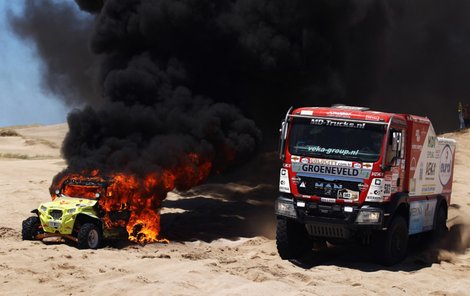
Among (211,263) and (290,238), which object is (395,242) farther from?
(211,263)

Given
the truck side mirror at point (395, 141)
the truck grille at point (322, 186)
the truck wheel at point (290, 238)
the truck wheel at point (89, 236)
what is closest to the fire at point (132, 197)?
the truck wheel at point (89, 236)

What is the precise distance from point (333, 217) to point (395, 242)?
5.37 ft

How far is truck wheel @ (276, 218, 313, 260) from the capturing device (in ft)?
46.7

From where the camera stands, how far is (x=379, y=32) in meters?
25.1

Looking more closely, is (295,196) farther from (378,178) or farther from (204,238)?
(204,238)

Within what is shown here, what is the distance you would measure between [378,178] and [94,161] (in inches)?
251

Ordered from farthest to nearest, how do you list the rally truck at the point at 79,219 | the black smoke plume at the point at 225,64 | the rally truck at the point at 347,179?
the black smoke plume at the point at 225,64
the rally truck at the point at 79,219
the rally truck at the point at 347,179

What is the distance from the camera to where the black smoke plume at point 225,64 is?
16594 millimetres

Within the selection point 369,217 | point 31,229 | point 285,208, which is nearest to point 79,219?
point 31,229

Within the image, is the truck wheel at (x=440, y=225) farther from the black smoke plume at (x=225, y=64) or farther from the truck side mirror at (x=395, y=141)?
the black smoke plume at (x=225, y=64)

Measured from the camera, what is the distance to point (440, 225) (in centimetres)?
1712

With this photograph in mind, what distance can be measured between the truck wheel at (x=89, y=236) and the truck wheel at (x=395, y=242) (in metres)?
5.88

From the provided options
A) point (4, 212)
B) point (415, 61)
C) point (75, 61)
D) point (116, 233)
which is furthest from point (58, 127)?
point (116, 233)

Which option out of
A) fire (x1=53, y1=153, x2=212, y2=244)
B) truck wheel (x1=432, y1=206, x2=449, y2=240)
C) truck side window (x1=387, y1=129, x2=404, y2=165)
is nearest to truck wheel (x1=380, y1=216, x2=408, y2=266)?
truck side window (x1=387, y1=129, x2=404, y2=165)
